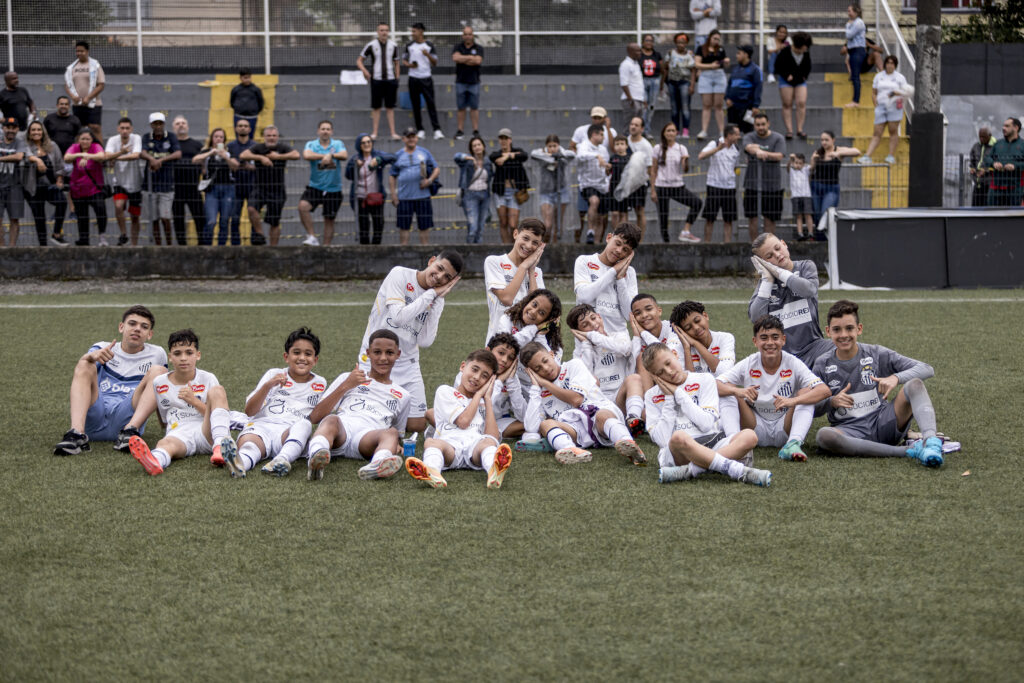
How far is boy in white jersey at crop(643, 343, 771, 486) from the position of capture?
6719 mm

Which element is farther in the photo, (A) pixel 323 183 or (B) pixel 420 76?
(B) pixel 420 76

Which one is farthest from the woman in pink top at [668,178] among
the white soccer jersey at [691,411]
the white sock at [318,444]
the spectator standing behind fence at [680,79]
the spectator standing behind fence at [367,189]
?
the white sock at [318,444]

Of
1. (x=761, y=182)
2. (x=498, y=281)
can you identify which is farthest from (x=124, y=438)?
(x=761, y=182)

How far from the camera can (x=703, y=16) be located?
2311cm

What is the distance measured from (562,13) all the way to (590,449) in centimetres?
1792

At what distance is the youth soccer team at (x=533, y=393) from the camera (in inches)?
282

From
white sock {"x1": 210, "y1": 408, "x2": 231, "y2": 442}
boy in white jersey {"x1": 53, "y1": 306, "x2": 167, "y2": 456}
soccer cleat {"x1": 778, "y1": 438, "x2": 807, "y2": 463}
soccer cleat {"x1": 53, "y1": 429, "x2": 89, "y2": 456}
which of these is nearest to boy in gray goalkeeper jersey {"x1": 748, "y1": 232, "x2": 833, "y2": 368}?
soccer cleat {"x1": 778, "y1": 438, "x2": 807, "y2": 463}

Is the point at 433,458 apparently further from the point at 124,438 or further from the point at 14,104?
the point at 14,104

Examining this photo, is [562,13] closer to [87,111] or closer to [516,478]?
[87,111]

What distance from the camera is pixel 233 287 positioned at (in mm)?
17031

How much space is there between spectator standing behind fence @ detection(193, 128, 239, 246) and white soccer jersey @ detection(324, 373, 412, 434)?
33.4 feet

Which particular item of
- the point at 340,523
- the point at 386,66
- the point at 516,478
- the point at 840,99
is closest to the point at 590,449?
the point at 516,478

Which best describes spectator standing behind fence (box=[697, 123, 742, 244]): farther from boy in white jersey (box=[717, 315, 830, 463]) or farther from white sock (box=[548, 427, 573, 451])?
white sock (box=[548, 427, 573, 451])

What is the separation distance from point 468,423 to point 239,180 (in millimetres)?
10866
